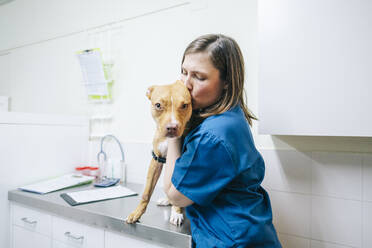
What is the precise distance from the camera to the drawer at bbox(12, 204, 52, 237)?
52.9 inches

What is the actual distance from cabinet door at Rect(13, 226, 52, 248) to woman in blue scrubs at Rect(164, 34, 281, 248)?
37.8 inches

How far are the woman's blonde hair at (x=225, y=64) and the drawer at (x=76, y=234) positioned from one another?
78cm

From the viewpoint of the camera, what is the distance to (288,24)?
963mm

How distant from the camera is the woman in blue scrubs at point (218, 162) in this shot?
74 centimetres

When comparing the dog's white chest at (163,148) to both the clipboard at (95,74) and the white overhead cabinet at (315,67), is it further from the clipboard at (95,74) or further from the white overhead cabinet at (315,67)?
the clipboard at (95,74)

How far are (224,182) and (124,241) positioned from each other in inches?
23.9

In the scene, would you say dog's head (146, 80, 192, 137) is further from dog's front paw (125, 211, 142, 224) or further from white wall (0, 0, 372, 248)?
white wall (0, 0, 372, 248)

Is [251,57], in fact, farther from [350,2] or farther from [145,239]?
[145,239]

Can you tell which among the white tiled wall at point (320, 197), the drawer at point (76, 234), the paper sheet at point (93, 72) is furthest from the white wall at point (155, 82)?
the drawer at point (76, 234)

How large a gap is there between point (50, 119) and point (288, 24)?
1595 mm

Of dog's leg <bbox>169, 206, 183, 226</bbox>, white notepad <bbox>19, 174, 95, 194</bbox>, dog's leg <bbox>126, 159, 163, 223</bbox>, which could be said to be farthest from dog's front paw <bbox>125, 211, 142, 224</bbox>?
white notepad <bbox>19, 174, 95, 194</bbox>

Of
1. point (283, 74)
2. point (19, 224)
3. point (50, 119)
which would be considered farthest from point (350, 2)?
point (19, 224)

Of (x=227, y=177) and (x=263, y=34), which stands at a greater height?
(x=263, y=34)

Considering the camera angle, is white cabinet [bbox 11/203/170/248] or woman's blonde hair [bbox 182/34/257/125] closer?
woman's blonde hair [bbox 182/34/257/125]
